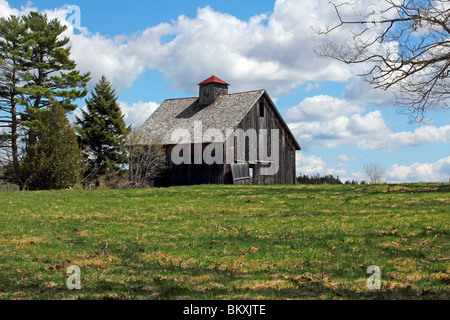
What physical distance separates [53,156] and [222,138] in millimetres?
14047

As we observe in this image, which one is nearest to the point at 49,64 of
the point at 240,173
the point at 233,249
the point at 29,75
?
the point at 29,75

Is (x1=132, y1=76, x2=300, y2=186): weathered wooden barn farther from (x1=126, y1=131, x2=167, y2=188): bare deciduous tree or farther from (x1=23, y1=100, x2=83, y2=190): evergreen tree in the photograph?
(x1=23, y1=100, x2=83, y2=190): evergreen tree

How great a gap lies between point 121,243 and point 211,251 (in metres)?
2.73

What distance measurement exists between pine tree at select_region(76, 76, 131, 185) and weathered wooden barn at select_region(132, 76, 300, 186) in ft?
16.1

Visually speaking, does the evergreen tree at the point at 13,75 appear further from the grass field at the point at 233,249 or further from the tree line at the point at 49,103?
the grass field at the point at 233,249

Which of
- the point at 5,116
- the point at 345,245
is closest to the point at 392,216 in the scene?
the point at 345,245

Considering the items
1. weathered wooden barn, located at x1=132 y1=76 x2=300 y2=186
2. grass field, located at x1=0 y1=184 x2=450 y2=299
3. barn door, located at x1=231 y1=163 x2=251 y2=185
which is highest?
weathered wooden barn, located at x1=132 y1=76 x2=300 y2=186

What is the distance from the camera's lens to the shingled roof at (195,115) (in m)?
40.8

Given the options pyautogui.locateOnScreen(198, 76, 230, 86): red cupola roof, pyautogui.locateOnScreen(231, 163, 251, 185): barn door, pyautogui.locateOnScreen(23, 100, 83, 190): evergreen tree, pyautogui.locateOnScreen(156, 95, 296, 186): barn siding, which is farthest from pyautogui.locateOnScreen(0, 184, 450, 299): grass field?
pyautogui.locateOnScreen(198, 76, 230, 86): red cupola roof

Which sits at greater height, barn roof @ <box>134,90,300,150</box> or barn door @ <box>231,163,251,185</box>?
barn roof @ <box>134,90,300,150</box>

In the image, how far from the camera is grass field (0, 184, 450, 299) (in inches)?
284

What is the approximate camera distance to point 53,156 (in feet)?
116
